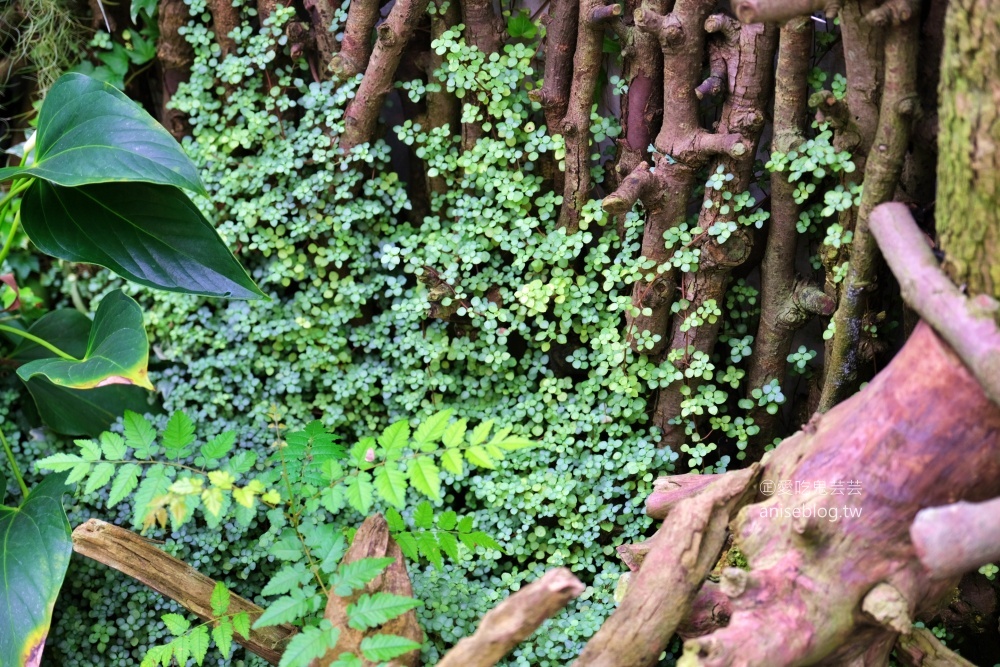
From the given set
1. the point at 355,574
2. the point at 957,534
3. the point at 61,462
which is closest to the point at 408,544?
the point at 355,574

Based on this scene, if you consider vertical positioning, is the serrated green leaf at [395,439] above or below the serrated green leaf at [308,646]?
above

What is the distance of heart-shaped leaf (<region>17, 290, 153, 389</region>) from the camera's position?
6.87 ft

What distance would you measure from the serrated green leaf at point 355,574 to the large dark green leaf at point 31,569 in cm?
91

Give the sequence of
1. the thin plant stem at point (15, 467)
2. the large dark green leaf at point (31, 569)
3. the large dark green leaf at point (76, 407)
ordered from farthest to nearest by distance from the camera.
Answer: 1. the large dark green leaf at point (76, 407)
2. the thin plant stem at point (15, 467)
3. the large dark green leaf at point (31, 569)

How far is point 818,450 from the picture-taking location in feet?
5.49

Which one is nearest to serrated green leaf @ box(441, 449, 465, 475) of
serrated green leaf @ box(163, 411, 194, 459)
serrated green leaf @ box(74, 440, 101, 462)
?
serrated green leaf @ box(163, 411, 194, 459)

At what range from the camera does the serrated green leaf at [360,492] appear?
1.65 meters

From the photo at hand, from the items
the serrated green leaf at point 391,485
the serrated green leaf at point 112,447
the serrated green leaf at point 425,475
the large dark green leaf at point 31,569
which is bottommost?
the large dark green leaf at point 31,569

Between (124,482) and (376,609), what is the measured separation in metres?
0.61

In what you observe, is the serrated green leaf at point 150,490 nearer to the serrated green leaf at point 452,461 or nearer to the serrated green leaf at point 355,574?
the serrated green leaf at point 355,574

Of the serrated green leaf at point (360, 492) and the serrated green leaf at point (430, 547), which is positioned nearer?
the serrated green leaf at point (360, 492)

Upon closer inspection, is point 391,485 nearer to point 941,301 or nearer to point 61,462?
point 61,462

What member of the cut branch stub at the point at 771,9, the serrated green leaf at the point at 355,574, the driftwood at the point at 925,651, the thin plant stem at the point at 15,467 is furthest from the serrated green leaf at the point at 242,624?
the cut branch stub at the point at 771,9

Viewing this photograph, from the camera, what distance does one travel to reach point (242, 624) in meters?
1.92
